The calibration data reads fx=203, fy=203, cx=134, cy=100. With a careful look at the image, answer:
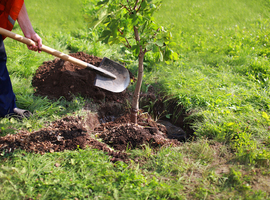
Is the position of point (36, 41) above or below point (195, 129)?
above

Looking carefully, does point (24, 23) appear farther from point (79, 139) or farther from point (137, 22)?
point (79, 139)

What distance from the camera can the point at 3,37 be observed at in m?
2.60

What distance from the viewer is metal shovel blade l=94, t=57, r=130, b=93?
10.0 feet

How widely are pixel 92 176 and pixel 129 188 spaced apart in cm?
39

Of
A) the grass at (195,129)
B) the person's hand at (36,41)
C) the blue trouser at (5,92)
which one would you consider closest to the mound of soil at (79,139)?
the grass at (195,129)

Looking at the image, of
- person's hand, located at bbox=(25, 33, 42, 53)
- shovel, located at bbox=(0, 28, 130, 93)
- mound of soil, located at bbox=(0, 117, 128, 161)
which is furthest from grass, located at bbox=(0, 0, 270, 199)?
person's hand, located at bbox=(25, 33, 42, 53)

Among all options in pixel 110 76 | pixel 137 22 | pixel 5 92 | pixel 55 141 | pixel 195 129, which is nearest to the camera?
pixel 137 22

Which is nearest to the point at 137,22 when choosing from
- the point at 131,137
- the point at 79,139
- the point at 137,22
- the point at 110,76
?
the point at 137,22

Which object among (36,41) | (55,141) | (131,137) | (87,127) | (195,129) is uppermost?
(36,41)

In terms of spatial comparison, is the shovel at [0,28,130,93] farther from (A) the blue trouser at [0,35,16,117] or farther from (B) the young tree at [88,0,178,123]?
(A) the blue trouser at [0,35,16,117]

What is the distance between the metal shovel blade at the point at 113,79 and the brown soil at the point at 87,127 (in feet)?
0.85

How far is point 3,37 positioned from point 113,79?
1.54m

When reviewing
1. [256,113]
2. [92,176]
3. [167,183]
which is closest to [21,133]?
[92,176]

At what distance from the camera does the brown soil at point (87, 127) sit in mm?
2363
